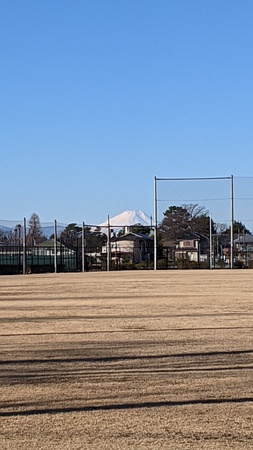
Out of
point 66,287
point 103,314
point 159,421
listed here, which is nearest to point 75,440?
point 159,421

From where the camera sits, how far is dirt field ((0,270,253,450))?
214 inches

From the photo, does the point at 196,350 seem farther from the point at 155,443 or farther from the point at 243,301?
the point at 243,301

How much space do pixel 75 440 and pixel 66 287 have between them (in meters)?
20.1

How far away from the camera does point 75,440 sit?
5.29 m

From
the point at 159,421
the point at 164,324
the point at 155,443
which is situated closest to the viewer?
the point at 155,443

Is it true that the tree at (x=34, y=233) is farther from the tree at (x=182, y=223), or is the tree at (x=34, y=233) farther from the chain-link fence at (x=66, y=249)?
the tree at (x=182, y=223)

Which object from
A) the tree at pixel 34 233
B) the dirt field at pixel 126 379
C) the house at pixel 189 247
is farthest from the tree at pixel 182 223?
the dirt field at pixel 126 379

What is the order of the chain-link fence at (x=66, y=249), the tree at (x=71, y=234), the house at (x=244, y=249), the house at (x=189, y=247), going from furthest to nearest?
1. the house at (x=189, y=247)
2. the house at (x=244, y=249)
3. the tree at (x=71, y=234)
4. the chain-link fence at (x=66, y=249)

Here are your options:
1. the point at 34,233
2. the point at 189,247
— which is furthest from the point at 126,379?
the point at 189,247

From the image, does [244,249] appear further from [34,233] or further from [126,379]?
[126,379]

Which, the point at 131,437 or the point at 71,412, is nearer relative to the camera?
the point at 131,437

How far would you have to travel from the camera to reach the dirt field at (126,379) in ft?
17.8

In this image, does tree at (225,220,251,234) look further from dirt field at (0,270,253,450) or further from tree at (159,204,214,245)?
dirt field at (0,270,253,450)

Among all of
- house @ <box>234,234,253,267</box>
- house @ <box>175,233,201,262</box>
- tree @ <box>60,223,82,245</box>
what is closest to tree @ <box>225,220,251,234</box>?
house @ <box>234,234,253,267</box>
